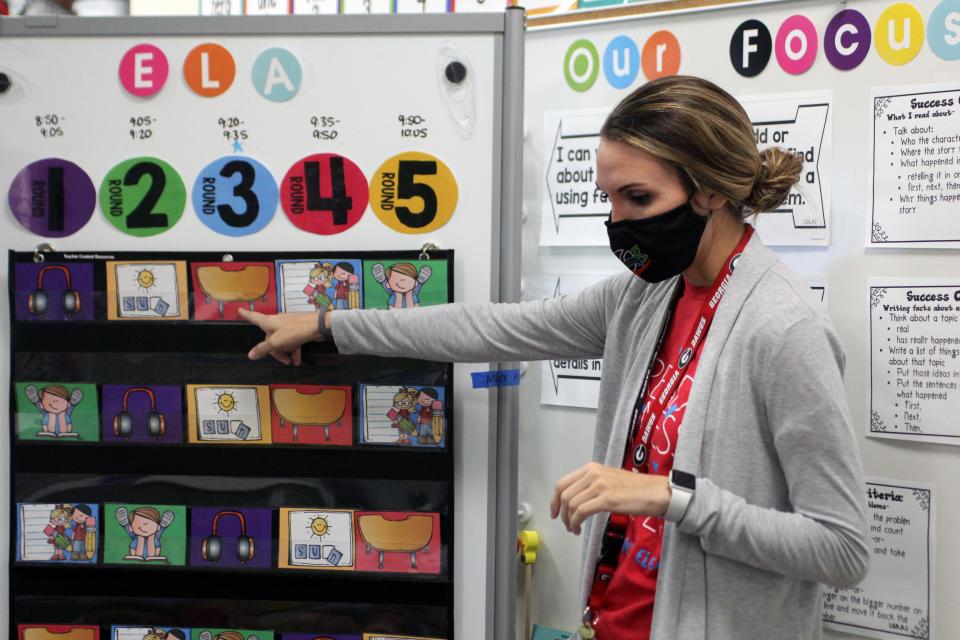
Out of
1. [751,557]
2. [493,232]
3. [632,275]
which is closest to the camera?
[751,557]

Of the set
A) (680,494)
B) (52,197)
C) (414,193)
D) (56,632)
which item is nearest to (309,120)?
(414,193)

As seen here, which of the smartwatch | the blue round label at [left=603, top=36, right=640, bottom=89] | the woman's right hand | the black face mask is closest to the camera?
the smartwatch

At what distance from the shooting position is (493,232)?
1.31 m

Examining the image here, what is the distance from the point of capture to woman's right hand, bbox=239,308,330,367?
50.7 inches

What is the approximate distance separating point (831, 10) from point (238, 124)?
→ 1.07m

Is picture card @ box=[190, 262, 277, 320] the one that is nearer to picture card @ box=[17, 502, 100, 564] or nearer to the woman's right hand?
the woman's right hand

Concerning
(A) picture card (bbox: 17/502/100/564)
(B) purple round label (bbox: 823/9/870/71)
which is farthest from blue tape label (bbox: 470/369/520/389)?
(B) purple round label (bbox: 823/9/870/71)

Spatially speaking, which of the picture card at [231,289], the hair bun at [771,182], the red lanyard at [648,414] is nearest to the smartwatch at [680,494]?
the red lanyard at [648,414]

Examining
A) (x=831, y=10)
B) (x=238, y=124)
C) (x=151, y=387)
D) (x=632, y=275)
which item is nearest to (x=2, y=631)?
(x=151, y=387)

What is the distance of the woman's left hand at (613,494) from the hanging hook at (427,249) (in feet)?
1.58

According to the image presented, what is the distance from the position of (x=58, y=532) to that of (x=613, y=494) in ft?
3.15

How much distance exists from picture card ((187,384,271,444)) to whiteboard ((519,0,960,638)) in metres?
0.65

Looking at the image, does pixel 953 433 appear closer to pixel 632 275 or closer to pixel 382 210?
pixel 632 275

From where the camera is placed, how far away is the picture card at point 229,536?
1.34 metres
